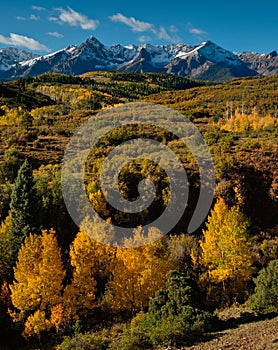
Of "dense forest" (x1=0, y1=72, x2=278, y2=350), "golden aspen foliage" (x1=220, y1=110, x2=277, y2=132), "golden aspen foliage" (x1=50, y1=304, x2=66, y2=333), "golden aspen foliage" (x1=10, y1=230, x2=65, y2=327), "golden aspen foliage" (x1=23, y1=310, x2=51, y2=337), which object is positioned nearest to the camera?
"dense forest" (x1=0, y1=72, x2=278, y2=350)

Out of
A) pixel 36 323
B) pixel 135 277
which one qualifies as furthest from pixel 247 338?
pixel 36 323

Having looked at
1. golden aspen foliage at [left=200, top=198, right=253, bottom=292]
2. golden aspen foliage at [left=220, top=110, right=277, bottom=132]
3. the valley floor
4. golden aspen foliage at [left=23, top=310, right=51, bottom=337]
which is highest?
golden aspen foliage at [left=220, top=110, right=277, bottom=132]

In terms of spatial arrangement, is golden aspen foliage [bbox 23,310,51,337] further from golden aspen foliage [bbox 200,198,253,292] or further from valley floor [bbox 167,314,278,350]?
golden aspen foliage [bbox 200,198,253,292]

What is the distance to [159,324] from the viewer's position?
20.0m

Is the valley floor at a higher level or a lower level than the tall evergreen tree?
lower

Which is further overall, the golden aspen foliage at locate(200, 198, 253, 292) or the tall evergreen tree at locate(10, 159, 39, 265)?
the tall evergreen tree at locate(10, 159, 39, 265)

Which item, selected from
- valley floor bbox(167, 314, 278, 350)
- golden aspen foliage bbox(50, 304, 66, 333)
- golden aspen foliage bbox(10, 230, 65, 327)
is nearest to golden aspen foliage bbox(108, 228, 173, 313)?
golden aspen foliage bbox(50, 304, 66, 333)

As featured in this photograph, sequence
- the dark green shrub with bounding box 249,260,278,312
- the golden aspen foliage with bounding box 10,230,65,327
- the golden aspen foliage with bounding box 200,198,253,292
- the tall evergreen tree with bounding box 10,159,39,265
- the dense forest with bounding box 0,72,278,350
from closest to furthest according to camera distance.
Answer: the dense forest with bounding box 0,72,278,350 → the dark green shrub with bounding box 249,260,278,312 → the golden aspen foliage with bounding box 10,230,65,327 → the golden aspen foliage with bounding box 200,198,253,292 → the tall evergreen tree with bounding box 10,159,39,265

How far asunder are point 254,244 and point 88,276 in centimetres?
1639

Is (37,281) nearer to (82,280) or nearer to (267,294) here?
(82,280)

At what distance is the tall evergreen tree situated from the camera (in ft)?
87.2

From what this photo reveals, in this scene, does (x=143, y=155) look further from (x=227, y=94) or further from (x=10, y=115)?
(x=227, y=94)

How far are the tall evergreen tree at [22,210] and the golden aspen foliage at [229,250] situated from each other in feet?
45.7

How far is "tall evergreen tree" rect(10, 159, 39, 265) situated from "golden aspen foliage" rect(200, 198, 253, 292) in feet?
45.7
